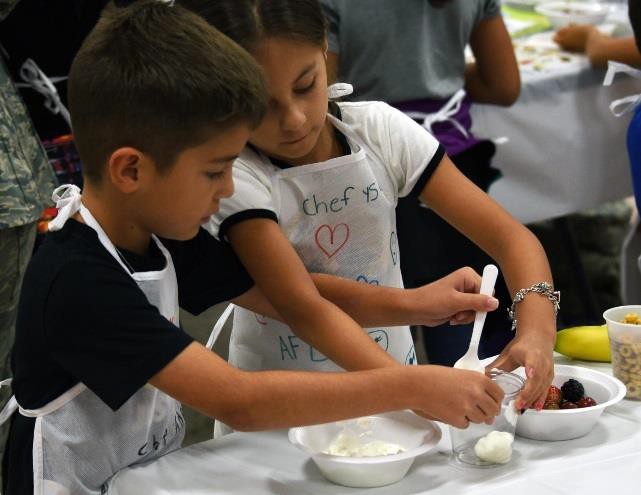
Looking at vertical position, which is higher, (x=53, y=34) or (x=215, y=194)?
(x=215, y=194)

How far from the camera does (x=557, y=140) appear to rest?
117 inches

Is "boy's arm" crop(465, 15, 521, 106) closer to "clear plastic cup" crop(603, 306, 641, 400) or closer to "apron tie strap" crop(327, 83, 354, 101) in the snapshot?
"apron tie strap" crop(327, 83, 354, 101)

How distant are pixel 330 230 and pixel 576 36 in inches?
67.1

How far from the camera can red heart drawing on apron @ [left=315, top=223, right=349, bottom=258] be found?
5.38 feet

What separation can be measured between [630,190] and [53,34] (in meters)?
1.65

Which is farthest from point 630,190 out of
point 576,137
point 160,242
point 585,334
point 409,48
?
point 160,242

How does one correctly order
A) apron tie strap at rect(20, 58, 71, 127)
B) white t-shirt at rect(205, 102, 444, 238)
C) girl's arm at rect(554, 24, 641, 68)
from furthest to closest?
girl's arm at rect(554, 24, 641, 68) < apron tie strap at rect(20, 58, 71, 127) < white t-shirt at rect(205, 102, 444, 238)

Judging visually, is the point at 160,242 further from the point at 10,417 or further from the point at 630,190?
the point at 630,190

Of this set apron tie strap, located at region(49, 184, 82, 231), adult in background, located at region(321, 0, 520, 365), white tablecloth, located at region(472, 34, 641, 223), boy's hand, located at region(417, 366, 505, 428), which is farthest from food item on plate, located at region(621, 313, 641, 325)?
white tablecloth, located at region(472, 34, 641, 223)

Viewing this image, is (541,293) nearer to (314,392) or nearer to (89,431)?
(314,392)

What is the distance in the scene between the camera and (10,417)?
4.90ft

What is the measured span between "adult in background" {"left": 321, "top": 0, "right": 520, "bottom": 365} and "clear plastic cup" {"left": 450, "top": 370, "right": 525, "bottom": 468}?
41.7 inches

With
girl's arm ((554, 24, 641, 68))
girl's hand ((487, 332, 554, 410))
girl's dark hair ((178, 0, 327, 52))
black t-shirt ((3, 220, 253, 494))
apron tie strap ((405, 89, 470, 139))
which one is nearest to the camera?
black t-shirt ((3, 220, 253, 494))

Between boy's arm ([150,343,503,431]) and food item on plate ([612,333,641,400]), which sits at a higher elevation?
boy's arm ([150,343,503,431])
